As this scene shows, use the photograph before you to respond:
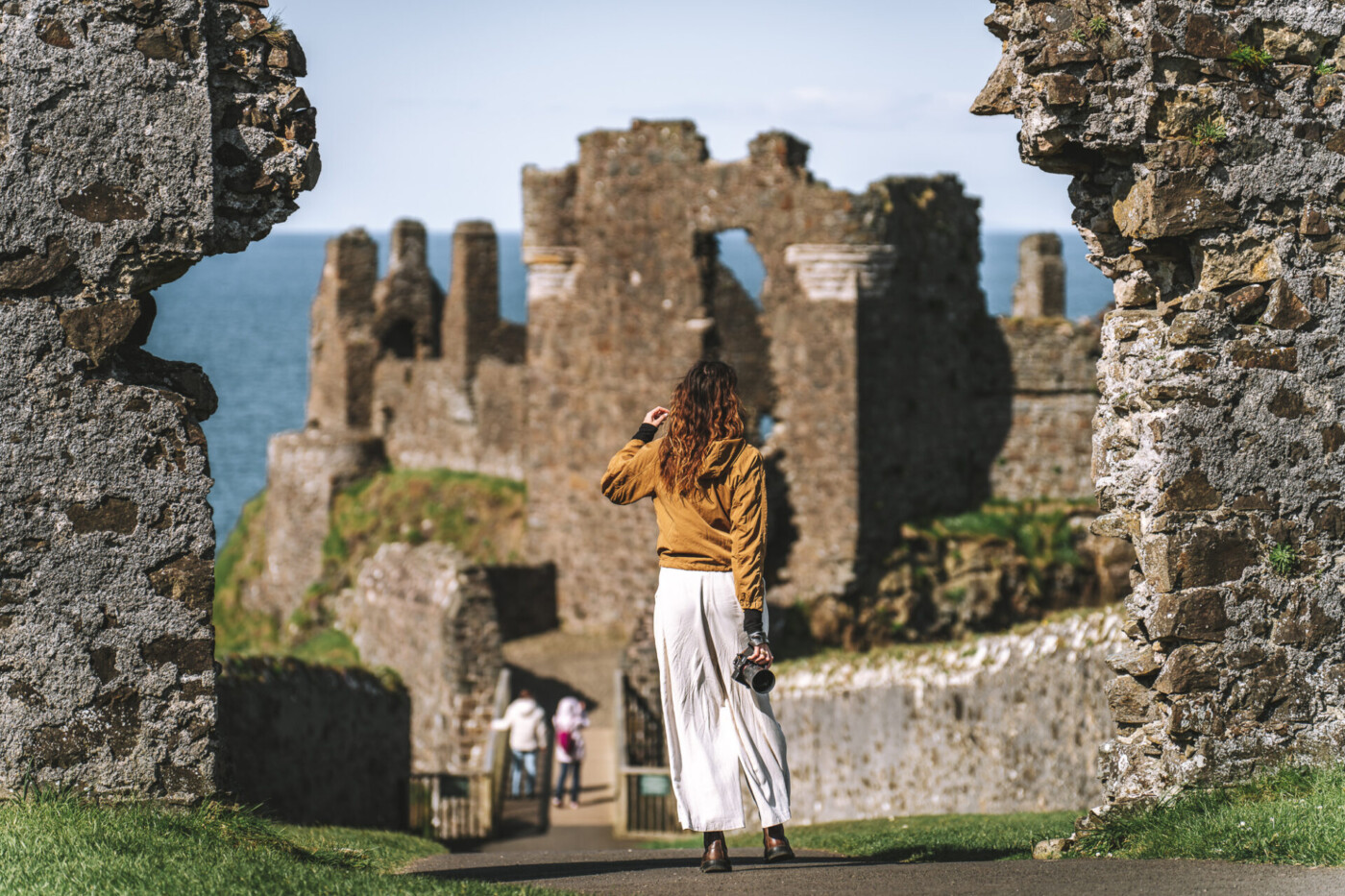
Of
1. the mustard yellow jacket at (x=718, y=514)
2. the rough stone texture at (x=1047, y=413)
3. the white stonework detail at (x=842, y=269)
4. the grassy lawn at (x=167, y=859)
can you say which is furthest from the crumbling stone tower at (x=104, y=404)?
the rough stone texture at (x=1047, y=413)

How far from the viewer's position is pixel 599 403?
22.5 metres

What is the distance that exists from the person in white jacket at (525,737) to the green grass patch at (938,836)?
4.73 meters

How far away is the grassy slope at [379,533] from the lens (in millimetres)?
25625

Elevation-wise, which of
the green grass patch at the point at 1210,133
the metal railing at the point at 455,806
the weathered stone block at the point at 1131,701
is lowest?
the metal railing at the point at 455,806

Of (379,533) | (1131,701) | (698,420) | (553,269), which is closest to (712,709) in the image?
(698,420)

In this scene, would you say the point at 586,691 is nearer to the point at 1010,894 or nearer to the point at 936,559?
the point at 936,559

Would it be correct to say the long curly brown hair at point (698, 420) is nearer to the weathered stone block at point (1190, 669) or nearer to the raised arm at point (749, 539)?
the raised arm at point (749, 539)

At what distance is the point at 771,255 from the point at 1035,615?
17.7 feet

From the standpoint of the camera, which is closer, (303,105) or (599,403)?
(303,105)

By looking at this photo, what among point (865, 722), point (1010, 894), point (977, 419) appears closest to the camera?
point (1010, 894)

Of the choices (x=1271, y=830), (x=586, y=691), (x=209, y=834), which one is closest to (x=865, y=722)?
(x=586, y=691)

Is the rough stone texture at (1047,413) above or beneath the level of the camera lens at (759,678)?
above

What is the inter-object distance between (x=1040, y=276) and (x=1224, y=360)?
2261 cm

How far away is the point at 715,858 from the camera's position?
22.6 feet
